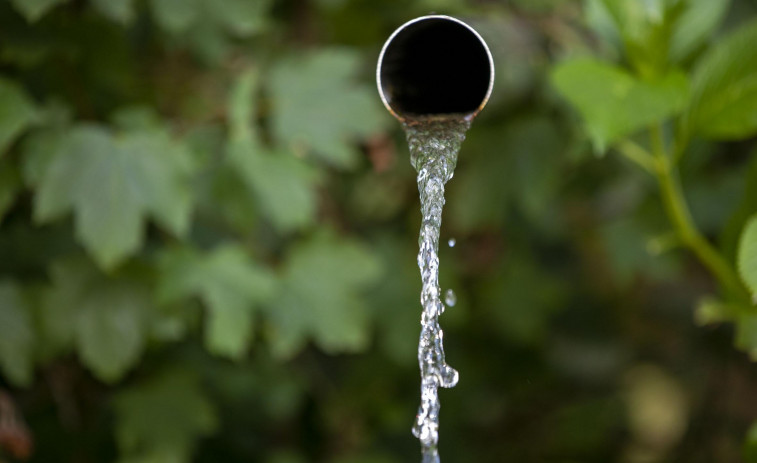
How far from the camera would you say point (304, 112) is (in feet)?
5.04

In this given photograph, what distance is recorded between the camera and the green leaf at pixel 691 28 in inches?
44.6

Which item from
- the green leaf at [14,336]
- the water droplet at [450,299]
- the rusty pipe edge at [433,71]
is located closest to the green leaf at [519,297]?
the water droplet at [450,299]

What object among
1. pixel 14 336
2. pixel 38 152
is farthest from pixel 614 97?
pixel 14 336

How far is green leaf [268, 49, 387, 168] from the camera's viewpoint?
4.95 ft

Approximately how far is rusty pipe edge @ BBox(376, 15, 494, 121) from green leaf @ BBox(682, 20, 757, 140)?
1.11ft

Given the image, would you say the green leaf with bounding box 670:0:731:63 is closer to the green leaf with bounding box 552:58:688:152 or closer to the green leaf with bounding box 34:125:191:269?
the green leaf with bounding box 552:58:688:152

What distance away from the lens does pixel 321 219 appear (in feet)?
6.18

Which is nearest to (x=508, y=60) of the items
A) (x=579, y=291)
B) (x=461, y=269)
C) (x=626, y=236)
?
(x=626, y=236)

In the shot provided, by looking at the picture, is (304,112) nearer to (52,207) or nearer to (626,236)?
(52,207)

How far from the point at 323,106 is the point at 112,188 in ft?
1.53

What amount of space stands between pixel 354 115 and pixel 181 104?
0.45 metres

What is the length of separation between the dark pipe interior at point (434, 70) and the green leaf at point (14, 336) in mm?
736

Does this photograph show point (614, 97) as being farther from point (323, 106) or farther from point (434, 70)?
point (323, 106)

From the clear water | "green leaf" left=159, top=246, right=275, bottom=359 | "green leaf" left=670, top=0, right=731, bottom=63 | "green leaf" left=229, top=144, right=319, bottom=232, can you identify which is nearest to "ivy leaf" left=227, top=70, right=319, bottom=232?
"green leaf" left=229, top=144, right=319, bottom=232
